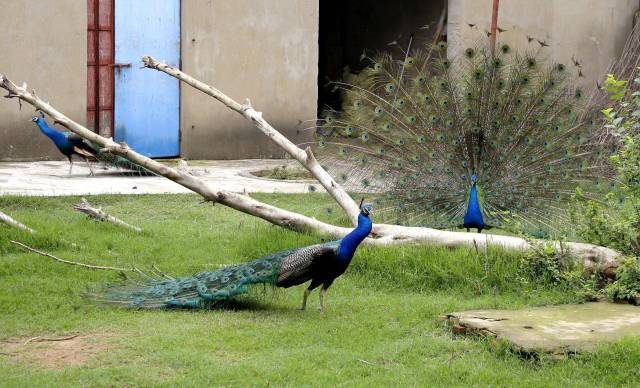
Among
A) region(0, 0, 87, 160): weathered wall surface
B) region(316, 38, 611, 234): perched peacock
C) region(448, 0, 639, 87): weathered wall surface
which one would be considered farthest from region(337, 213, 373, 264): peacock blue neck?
region(448, 0, 639, 87): weathered wall surface

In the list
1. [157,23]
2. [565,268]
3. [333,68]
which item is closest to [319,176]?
[565,268]

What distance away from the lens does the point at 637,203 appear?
7.05 meters

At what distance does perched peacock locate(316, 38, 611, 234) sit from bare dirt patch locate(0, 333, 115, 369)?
3.93m

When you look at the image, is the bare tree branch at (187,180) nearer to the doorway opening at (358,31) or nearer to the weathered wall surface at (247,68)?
the weathered wall surface at (247,68)

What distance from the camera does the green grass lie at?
17.8ft

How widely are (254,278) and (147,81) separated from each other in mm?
8291

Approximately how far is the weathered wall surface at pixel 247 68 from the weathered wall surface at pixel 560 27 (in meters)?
2.53

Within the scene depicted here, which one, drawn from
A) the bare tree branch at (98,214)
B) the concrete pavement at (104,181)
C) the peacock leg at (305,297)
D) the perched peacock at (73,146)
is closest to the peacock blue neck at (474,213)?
the peacock leg at (305,297)

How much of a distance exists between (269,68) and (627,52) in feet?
19.6

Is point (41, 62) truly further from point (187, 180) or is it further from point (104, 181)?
point (187, 180)

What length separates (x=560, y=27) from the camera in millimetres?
17219

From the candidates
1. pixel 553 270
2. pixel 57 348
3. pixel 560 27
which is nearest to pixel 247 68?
pixel 560 27

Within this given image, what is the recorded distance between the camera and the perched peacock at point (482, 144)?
9266 mm

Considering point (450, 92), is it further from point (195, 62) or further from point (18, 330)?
point (195, 62)
